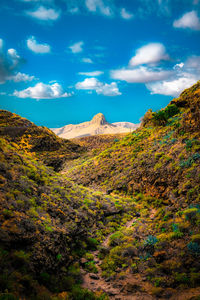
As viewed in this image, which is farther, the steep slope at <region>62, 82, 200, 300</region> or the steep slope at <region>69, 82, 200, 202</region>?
the steep slope at <region>69, 82, 200, 202</region>

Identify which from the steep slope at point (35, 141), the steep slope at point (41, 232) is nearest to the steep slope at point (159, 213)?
the steep slope at point (41, 232)

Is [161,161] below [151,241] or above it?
above

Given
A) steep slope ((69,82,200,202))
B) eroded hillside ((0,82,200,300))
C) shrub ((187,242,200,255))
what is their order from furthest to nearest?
steep slope ((69,82,200,202))
shrub ((187,242,200,255))
eroded hillside ((0,82,200,300))

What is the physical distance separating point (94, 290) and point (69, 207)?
620 cm

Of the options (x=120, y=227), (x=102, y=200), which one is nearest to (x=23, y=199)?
(x=120, y=227)

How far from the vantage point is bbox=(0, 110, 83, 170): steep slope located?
177ft

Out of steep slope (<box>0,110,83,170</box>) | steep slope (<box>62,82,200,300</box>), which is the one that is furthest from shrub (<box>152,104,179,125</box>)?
steep slope (<box>0,110,83,170</box>)

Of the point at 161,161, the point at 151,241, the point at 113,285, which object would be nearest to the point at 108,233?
the point at 151,241

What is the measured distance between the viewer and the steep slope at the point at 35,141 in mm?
54031

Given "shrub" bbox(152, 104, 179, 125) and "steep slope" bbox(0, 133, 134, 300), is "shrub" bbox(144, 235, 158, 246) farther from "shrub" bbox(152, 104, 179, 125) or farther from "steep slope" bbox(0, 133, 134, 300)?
"shrub" bbox(152, 104, 179, 125)

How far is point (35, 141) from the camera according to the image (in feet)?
192

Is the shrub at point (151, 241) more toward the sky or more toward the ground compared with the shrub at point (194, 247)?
more toward the ground

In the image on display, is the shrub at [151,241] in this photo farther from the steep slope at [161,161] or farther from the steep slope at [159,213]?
the steep slope at [161,161]

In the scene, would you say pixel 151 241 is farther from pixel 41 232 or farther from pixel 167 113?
pixel 167 113
